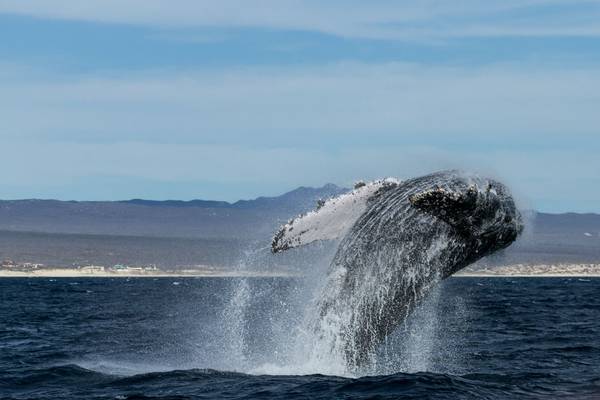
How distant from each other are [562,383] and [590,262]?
6594 inches

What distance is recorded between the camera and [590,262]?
17250 cm

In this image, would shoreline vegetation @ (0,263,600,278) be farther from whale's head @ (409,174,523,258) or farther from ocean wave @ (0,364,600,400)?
whale's head @ (409,174,523,258)

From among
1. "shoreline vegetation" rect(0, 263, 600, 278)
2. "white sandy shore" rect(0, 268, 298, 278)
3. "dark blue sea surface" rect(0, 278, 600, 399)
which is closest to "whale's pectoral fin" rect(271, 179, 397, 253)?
"dark blue sea surface" rect(0, 278, 600, 399)

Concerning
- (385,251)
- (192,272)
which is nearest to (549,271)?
(192,272)

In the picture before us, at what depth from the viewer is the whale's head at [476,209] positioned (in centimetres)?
1020

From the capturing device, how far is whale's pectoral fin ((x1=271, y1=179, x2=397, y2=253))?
38.3ft

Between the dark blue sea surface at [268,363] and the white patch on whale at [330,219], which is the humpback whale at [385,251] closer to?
the white patch on whale at [330,219]

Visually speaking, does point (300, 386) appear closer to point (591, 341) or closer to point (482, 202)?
point (482, 202)

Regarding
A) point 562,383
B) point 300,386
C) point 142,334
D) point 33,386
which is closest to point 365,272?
point 300,386

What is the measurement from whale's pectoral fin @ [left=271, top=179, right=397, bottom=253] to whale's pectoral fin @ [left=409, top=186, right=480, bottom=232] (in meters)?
1.15

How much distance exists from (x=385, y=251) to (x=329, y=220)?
0.98 meters

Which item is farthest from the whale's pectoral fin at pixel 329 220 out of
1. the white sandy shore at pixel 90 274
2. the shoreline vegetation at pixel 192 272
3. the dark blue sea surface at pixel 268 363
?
the white sandy shore at pixel 90 274

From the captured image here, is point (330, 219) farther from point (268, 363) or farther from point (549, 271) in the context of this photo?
point (549, 271)

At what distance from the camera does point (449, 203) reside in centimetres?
1027
